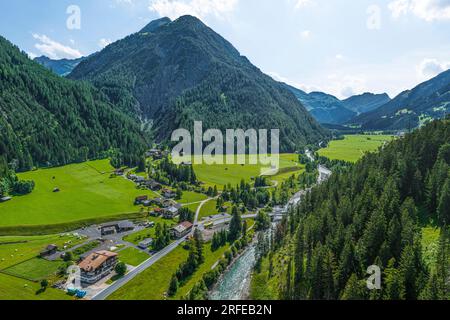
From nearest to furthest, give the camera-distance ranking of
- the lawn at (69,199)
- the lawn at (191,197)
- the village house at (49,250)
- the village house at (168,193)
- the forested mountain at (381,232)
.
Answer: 1. the forested mountain at (381,232)
2. the village house at (49,250)
3. the lawn at (69,199)
4. the lawn at (191,197)
5. the village house at (168,193)

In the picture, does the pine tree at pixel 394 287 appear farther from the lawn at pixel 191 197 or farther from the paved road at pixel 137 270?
the lawn at pixel 191 197

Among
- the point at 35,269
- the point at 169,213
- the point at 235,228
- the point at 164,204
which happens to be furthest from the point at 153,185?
the point at 35,269

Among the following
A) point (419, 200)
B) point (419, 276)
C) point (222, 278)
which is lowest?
point (222, 278)

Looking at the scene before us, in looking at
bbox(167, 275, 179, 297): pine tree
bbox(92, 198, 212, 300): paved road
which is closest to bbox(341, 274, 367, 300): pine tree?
bbox(167, 275, 179, 297): pine tree

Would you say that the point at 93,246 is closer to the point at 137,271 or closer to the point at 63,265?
the point at 63,265

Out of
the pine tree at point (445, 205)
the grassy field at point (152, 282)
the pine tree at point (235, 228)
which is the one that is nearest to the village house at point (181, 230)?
the grassy field at point (152, 282)

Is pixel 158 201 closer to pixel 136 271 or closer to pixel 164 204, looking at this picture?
pixel 164 204

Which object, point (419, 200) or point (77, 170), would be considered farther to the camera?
point (77, 170)
